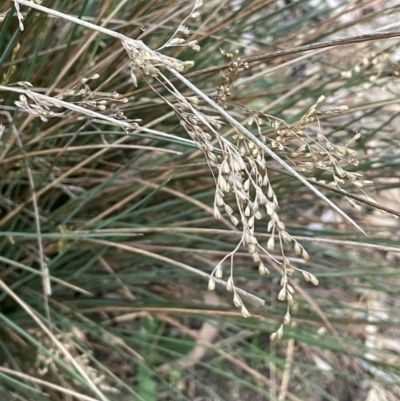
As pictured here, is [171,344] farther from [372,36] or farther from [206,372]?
[372,36]

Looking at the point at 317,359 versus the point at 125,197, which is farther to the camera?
the point at 317,359

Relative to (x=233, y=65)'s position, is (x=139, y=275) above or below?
below

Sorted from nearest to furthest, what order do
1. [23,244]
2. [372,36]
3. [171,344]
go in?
[372,36]
[23,244]
[171,344]

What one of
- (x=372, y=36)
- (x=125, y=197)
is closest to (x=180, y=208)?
(x=125, y=197)

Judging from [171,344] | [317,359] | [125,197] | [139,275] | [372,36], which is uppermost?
[372,36]

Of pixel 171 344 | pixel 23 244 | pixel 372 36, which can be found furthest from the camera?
pixel 171 344

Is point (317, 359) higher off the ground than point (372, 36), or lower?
lower

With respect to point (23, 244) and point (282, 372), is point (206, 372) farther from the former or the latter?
point (23, 244)

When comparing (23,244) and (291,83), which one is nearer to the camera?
(23,244)

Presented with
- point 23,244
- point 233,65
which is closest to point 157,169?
point 23,244
